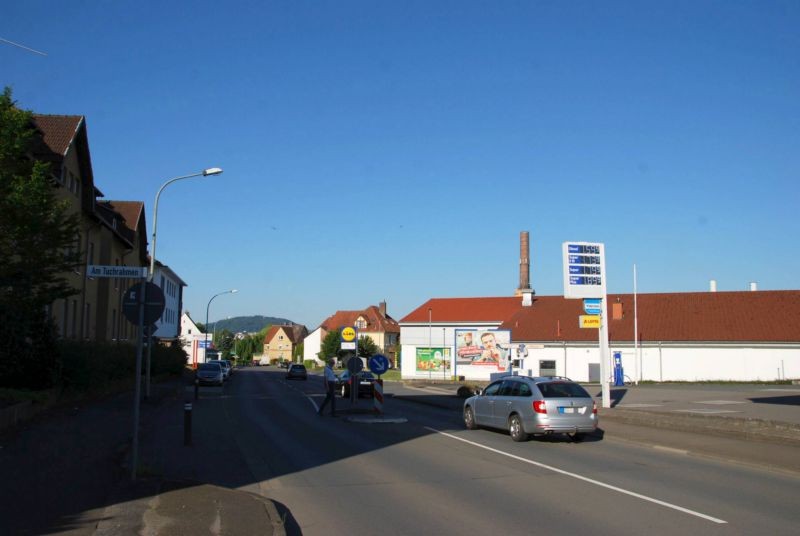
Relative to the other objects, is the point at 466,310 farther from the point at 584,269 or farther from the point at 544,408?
the point at 544,408

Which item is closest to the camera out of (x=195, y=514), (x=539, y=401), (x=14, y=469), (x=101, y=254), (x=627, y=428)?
(x=195, y=514)

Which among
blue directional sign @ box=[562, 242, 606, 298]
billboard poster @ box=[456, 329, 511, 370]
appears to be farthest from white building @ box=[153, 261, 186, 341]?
blue directional sign @ box=[562, 242, 606, 298]

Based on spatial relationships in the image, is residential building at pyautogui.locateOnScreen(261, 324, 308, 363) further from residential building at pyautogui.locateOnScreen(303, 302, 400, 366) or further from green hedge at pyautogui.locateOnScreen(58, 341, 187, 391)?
green hedge at pyautogui.locateOnScreen(58, 341, 187, 391)

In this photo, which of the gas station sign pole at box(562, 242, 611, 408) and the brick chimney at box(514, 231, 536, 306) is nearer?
the gas station sign pole at box(562, 242, 611, 408)

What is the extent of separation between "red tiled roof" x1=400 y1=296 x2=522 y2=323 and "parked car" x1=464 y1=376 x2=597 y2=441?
63.0 metres

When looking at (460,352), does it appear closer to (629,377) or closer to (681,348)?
(629,377)

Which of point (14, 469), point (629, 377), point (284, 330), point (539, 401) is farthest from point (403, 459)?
point (284, 330)

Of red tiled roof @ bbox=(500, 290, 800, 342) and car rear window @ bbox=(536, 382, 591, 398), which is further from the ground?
red tiled roof @ bbox=(500, 290, 800, 342)

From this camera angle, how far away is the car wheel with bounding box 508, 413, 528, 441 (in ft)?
55.7

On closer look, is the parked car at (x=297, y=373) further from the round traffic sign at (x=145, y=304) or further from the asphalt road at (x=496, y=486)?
the round traffic sign at (x=145, y=304)

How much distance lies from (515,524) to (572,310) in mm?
58967

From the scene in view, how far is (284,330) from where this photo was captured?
168 metres

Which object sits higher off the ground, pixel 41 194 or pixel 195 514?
pixel 41 194

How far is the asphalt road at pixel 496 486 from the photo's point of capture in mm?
8391
